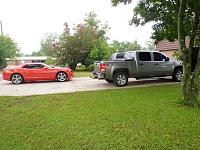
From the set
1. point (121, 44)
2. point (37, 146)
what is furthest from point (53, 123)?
point (121, 44)

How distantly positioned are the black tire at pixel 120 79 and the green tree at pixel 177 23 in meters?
2.46

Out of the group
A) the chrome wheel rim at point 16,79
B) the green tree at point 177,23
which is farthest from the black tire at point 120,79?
the chrome wheel rim at point 16,79

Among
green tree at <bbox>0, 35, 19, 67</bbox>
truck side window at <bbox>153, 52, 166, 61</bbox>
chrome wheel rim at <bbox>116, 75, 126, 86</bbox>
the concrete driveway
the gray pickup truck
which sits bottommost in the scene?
the concrete driveway

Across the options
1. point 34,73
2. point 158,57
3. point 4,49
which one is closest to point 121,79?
point 158,57

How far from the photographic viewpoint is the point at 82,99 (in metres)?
11.8

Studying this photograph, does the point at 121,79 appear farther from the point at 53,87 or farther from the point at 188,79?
the point at 188,79

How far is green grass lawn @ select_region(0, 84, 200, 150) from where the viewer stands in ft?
20.4

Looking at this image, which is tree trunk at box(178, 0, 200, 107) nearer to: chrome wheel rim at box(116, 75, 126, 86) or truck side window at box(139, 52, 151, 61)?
chrome wheel rim at box(116, 75, 126, 86)

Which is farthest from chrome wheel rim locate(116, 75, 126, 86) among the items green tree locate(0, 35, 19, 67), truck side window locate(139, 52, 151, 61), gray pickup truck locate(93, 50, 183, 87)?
green tree locate(0, 35, 19, 67)

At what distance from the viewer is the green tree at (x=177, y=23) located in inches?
396

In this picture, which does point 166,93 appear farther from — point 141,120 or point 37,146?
point 37,146

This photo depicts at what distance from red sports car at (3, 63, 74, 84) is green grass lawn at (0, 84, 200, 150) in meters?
7.74

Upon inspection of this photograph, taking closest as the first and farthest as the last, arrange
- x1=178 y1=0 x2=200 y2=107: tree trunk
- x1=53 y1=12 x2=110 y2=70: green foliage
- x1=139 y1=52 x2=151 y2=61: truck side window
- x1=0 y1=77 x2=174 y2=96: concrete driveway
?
x1=178 y1=0 x2=200 y2=107: tree trunk → x1=0 y1=77 x2=174 y2=96: concrete driveway → x1=139 y1=52 x2=151 y2=61: truck side window → x1=53 y1=12 x2=110 y2=70: green foliage

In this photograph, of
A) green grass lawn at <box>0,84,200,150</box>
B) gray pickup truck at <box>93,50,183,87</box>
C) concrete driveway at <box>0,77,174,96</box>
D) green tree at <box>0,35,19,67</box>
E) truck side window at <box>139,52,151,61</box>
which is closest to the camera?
green grass lawn at <box>0,84,200,150</box>
